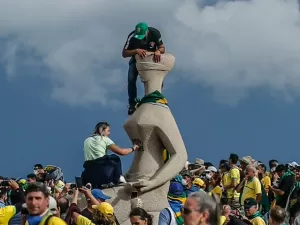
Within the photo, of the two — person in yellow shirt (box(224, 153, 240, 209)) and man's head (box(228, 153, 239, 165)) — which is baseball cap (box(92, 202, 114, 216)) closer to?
person in yellow shirt (box(224, 153, 240, 209))

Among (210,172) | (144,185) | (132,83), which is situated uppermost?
(132,83)

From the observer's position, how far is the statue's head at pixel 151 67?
13977mm

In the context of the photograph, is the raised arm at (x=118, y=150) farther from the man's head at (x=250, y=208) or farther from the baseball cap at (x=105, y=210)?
the baseball cap at (x=105, y=210)

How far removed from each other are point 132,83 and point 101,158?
6.54 feet

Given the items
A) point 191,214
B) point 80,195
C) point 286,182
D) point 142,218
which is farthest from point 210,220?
point 286,182

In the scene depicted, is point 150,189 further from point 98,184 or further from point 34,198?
point 34,198

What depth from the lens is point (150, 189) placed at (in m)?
13.5

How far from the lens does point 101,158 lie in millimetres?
13141

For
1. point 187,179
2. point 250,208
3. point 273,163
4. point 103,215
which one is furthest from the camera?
point 273,163

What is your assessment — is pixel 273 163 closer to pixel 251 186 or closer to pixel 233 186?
pixel 233 186

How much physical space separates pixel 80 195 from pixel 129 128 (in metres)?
1.56

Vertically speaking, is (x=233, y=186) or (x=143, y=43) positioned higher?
(x=143, y=43)

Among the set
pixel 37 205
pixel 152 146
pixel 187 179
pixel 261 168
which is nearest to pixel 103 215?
pixel 37 205

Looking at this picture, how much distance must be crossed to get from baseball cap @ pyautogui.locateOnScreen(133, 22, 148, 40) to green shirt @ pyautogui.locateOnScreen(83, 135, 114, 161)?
2089 mm
